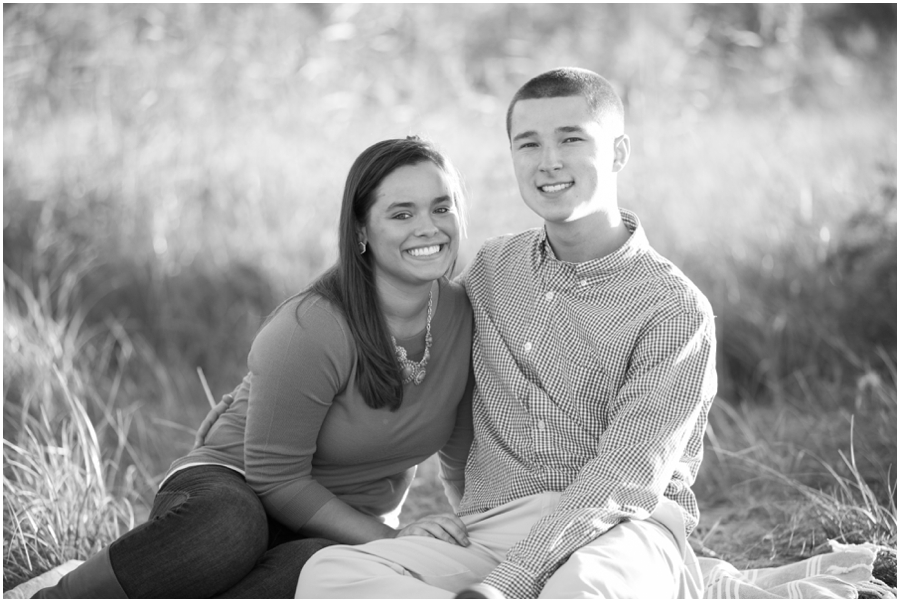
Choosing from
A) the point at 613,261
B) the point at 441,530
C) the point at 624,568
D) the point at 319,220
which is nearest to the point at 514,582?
the point at 624,568

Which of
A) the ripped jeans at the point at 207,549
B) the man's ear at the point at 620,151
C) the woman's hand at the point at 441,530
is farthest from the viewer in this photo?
the man's ear at the point at 620,151

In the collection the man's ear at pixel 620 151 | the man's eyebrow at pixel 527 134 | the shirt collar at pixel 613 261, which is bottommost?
the shirt collar at pixel 613 261

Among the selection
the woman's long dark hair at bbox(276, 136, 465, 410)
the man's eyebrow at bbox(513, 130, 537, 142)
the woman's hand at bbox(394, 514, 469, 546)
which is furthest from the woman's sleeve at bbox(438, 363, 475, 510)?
the man's eyebrow at bbox(513, 130, 537, 142)

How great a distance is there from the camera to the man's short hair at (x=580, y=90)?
2.59 metres

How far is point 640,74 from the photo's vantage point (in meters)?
6.48

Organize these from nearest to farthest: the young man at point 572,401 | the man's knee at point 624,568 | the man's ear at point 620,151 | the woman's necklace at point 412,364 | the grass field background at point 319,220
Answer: the man's knee at point 624,568
the young man at point 572,401
the woman's necklace at point 412,364
the man's ear at point 620,151
the grass field background at point 319,220

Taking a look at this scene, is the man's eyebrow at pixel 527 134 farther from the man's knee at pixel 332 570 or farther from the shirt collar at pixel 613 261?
the man's knee at pixel 332 570

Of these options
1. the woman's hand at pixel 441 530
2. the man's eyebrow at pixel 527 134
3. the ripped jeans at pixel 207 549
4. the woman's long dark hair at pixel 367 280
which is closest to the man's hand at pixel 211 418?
the ripped jeans at pixel 207 549

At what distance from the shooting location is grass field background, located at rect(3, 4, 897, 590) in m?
3.42

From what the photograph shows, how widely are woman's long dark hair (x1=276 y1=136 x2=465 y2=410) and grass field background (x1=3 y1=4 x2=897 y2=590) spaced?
38.5 inches

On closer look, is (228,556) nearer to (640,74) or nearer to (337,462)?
(337,462)

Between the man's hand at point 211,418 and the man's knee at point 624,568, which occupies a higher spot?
the man's hand at point 211,418

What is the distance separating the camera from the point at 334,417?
8.41 feet

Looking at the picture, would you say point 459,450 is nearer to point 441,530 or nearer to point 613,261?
point 441,530
